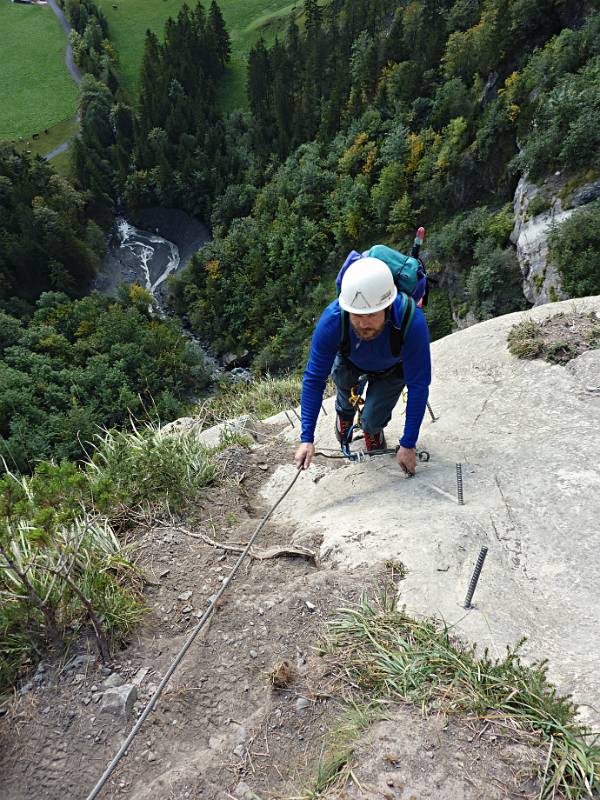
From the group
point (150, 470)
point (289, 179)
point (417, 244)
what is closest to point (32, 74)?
point (289, 179)

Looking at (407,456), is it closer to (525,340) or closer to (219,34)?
(525,340)

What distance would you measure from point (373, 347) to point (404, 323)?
15.3 inches

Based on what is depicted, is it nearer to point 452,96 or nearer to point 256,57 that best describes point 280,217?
point 452,96

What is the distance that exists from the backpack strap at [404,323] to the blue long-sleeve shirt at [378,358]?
0.08ft

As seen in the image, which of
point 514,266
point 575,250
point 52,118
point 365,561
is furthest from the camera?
point 52,118

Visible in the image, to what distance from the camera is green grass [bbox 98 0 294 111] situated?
6022cm

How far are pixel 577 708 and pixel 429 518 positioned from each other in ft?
5.13

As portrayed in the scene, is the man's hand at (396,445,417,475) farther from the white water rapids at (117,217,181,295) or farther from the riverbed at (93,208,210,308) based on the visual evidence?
the white water rapids at (117,217,181,295)

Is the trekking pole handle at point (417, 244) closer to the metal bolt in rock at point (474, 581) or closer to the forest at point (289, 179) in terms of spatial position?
the metal bolt in rock at point (474, 581)

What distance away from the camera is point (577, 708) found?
7.59 ft

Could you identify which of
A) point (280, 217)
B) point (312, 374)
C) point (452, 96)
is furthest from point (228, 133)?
point (312, 374)

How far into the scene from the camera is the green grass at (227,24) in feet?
198

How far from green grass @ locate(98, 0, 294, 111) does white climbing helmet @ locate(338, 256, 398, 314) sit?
2570 inches

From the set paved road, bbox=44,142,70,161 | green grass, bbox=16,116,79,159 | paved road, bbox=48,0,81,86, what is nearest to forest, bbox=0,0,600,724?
paved road, bbox=48,0,81,86
